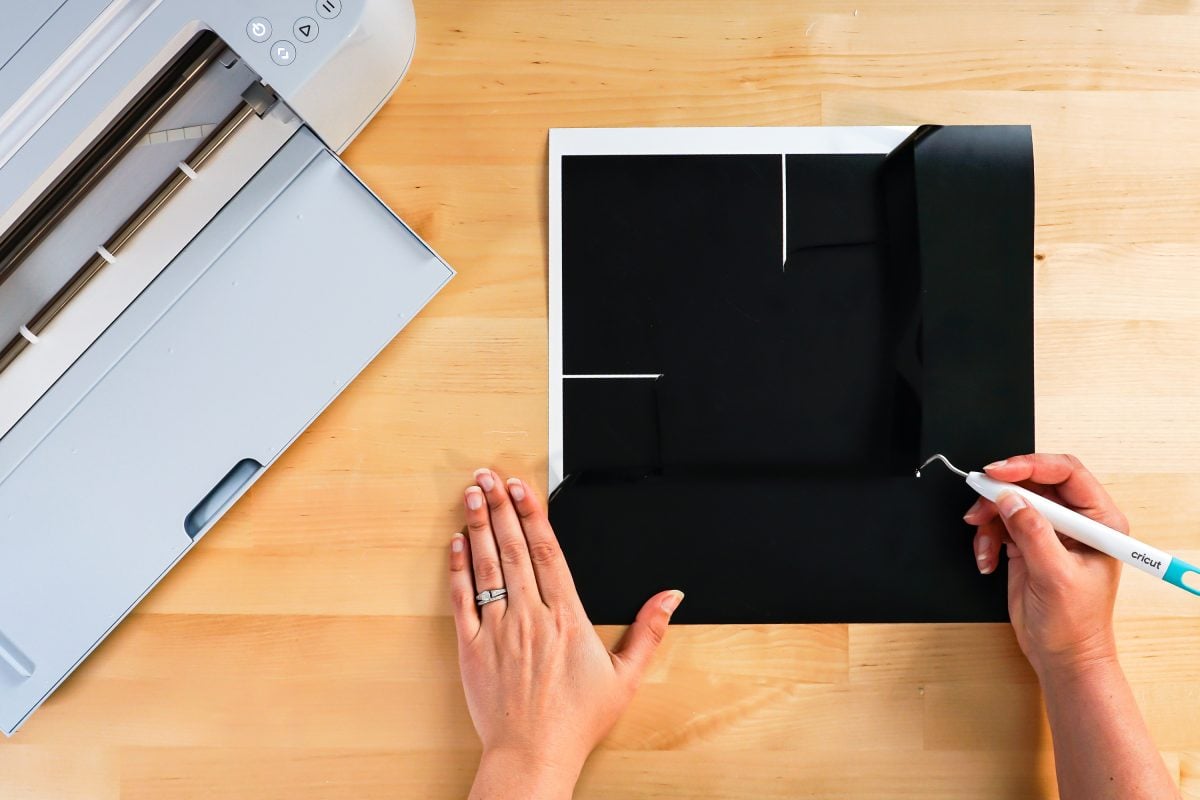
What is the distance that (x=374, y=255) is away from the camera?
0.67 m

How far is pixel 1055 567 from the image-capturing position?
65 cm

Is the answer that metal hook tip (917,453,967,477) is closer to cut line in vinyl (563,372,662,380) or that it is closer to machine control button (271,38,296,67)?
cut line in vinyl (563,372,662,380)

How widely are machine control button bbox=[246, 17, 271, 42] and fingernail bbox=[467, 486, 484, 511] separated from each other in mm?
378

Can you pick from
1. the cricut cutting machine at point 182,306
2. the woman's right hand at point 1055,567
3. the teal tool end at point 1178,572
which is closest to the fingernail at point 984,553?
the woman's right hand at point 1055,567

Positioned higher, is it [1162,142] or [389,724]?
[1162,142]

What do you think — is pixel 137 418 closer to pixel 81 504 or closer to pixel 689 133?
pixel 81 504

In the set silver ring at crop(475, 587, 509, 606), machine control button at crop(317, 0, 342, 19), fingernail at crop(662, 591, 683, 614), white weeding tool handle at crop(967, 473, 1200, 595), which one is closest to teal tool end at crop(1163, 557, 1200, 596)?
white weeding tool handle at crop(967, 473, 1200, 595)

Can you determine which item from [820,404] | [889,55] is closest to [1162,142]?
[889,55]

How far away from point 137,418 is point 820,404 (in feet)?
1.90

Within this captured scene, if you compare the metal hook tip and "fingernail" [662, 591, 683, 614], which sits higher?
the metal hook tip

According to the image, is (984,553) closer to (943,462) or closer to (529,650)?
(943,462)

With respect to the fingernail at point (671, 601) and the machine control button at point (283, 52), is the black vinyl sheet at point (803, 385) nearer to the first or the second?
the fingernail at point (671, 601)

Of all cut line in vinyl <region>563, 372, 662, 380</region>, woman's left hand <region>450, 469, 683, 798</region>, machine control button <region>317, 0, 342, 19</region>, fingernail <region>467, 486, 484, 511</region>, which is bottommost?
woman's left hand <region>450, 469, 683, 798</region>

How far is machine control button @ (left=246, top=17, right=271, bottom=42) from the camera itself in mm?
541
